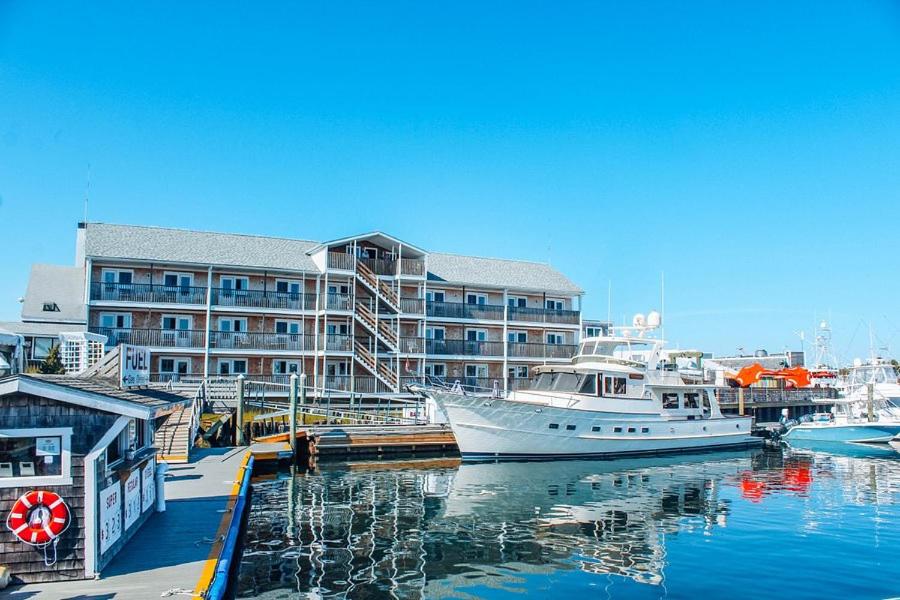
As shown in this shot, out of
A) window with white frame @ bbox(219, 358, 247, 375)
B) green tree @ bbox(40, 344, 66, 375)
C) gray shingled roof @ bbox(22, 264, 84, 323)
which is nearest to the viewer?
green tree @ bbox(40, 344, 66, 375)

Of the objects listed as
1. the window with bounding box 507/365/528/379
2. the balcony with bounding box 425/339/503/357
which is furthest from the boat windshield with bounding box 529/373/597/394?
the window with bounding box 507/365/528/379

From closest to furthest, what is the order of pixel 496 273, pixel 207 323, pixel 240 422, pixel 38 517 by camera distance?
pixel 38 517
pixel 240 422
pixel 207 323
pixel 496 273

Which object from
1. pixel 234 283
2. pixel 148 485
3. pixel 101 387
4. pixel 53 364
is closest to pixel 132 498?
pixel 148 485

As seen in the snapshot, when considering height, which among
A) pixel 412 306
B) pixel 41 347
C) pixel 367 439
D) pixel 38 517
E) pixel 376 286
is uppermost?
pixel 376 286

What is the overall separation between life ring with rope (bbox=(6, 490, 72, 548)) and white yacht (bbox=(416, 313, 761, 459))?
67.8ft

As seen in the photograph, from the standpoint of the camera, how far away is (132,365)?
46.0 feet

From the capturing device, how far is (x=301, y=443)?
30.0 metres

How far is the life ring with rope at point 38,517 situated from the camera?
9609 mm

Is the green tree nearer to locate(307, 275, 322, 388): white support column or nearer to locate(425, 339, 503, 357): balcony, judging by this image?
locate(307, 275, 322, 388): white support column

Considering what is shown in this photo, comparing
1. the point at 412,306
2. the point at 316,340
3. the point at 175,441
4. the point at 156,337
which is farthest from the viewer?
the point at 412,306

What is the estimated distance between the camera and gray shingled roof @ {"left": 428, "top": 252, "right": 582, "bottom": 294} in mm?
47594

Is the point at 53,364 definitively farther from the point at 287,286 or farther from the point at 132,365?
the point at 287,286

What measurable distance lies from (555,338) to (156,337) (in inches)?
1073

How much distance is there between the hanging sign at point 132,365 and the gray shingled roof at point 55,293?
25.1 m
